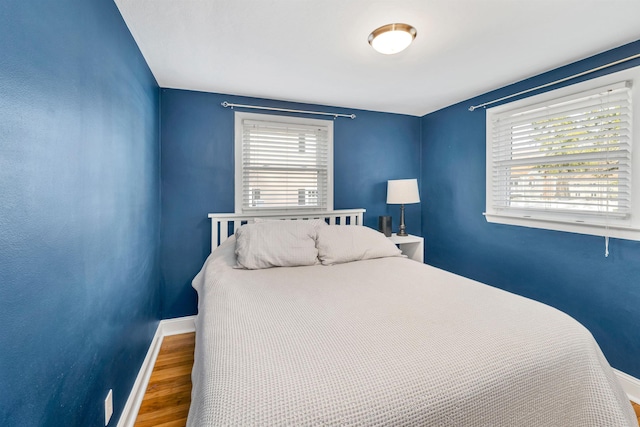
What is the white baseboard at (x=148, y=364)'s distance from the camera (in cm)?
167

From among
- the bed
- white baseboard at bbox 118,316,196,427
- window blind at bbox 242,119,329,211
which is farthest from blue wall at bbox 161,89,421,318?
the bed

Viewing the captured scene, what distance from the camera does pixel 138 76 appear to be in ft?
6.49

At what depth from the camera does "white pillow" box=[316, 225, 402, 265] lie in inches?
96.4

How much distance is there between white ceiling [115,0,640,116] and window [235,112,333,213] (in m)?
0.39

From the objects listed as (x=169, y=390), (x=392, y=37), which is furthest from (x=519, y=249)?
(x=169, y=390)

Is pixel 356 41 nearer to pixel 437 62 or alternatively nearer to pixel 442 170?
pixel 437 62

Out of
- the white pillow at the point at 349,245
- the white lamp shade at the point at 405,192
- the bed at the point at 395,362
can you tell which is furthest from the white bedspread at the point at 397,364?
the white lamp shade at the point at 405,192

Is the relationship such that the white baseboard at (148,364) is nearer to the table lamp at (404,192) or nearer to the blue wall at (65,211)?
the blue wall at (65,211)

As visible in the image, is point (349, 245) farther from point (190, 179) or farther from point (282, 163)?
point (190, 179)

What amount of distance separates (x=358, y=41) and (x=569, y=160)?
6.12ft

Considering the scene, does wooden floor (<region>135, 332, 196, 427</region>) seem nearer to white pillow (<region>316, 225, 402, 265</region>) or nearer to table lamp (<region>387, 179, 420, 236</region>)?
white pillow (<region>316, 225, 402, 265</region>)

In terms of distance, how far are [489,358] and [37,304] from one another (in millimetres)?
1483

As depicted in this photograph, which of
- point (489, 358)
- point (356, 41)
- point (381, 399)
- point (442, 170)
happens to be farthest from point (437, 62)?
point (381, 399)

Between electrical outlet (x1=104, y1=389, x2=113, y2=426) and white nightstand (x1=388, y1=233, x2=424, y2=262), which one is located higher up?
white nightstand (x1=388, y1=233, x2=424, y2=262)
